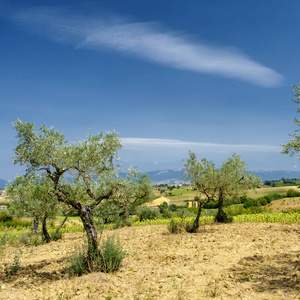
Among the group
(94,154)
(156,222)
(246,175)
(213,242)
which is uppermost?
(94,154)

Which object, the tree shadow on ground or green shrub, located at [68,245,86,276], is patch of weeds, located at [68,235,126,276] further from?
the tree shadow on ground

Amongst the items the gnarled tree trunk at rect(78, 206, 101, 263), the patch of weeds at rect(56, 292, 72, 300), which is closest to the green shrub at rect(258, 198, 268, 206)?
the gnarled tree trunk at rect(78, 206, 101, 263)

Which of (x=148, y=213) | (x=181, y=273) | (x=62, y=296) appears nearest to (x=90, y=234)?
(x=62, y=296)

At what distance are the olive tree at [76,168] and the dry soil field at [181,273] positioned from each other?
1835mm

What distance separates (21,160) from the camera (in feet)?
33.0

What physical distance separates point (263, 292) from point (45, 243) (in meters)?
16.2

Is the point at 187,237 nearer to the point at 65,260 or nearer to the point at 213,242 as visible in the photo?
the point at 213,242

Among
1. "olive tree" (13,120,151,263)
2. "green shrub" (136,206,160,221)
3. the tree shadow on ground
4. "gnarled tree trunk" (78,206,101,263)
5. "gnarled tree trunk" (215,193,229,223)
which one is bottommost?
"green shrub" (136,206,160,221)

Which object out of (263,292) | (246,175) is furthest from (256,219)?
(263,292)

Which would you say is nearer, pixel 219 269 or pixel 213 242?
pixel 219 269

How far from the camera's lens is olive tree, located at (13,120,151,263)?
32.6ft

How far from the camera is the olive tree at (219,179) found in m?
20.2

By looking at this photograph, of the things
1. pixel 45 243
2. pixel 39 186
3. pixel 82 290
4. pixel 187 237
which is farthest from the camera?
pixel 45 243

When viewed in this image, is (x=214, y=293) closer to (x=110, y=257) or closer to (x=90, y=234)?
(x=110, y=257)
